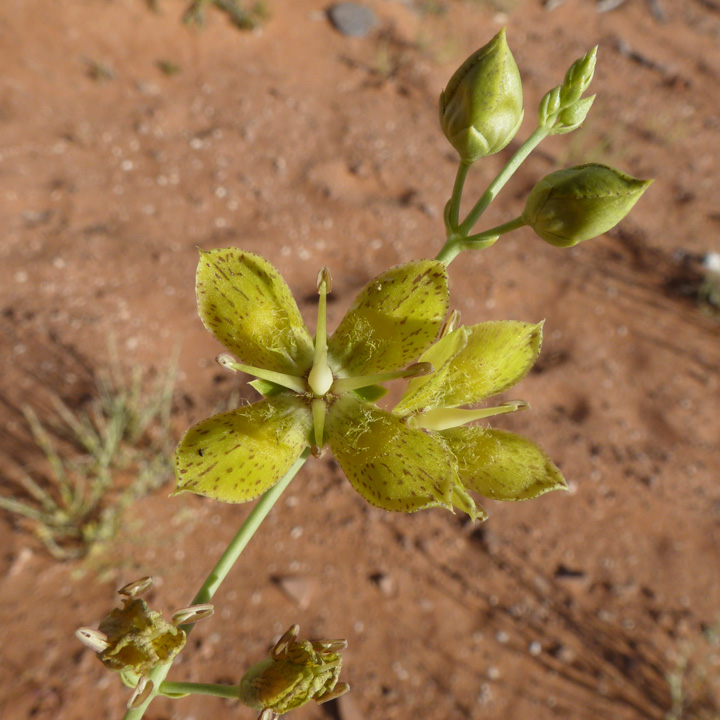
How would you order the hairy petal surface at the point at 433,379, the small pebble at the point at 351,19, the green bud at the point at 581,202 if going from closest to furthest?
the green bud at the point at 581,202
the hairy petal surface at the point at 433,379
the small pebble at the point at 351,19

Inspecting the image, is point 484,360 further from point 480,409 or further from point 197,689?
point 197,689

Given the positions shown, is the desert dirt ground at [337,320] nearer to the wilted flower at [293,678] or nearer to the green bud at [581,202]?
the wilted flower at [293,678]

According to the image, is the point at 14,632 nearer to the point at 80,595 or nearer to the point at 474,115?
the point at 80,595

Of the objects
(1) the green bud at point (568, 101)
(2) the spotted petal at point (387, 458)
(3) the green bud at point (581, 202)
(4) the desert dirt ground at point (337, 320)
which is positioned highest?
(1) the green bud at point (568, 101)

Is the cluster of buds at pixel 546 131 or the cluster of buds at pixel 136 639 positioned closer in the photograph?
the cluster of buds at pixel 136 639

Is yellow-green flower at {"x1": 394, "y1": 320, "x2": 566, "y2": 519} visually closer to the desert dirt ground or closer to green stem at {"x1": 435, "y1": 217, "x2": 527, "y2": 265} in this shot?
green stem at {"x1": 435, "y1": 217, "x2": 527, "y2": 265}

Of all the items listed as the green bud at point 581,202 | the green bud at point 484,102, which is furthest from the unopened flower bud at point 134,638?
the green bud at point 484,102

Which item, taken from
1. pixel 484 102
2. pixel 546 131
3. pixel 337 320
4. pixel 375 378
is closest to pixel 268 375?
pixel 375 378
